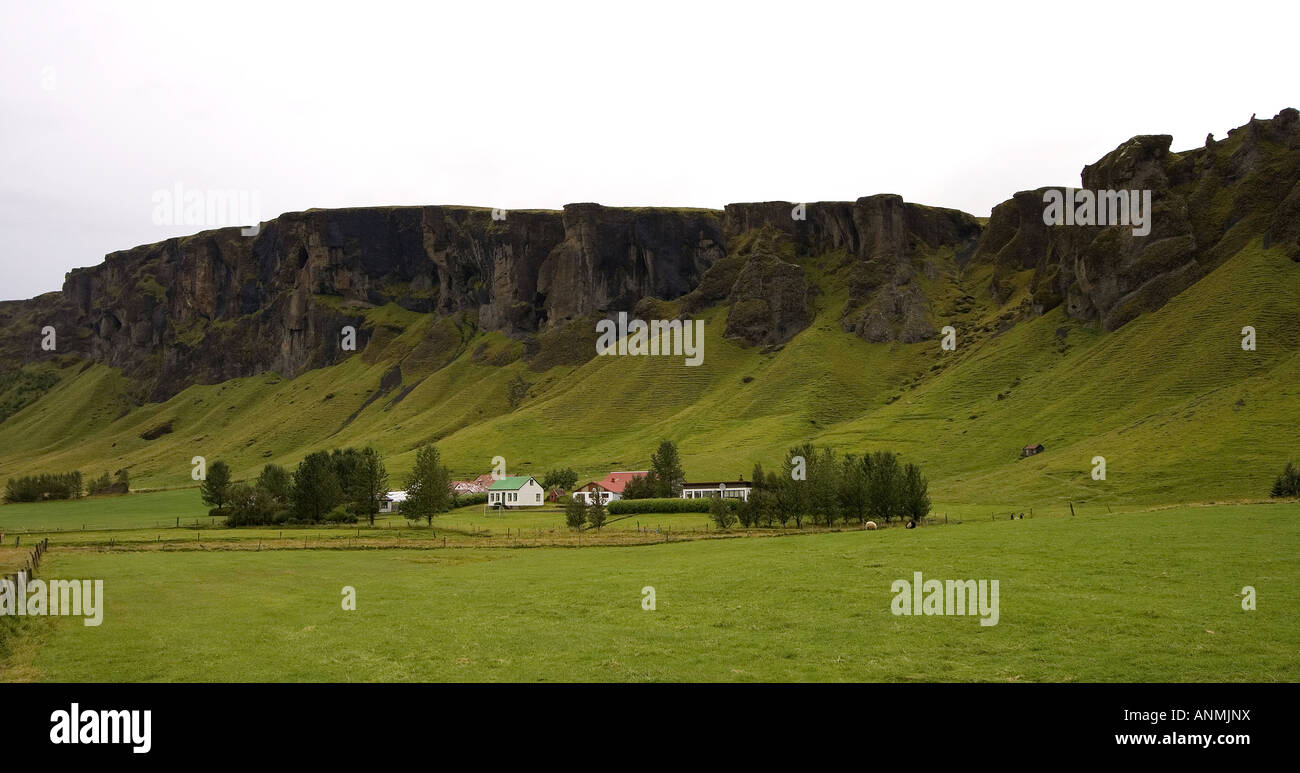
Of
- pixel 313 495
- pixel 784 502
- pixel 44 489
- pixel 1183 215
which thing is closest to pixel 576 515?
pixel 784 502

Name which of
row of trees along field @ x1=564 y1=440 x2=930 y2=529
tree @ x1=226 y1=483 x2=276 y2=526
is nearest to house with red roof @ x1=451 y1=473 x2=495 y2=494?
tree @ x1=226 y1=483 x2=276 y2=526

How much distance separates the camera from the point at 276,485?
10875cm

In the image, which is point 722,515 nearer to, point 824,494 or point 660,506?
point 824,494

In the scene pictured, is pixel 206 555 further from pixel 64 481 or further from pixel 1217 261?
pixel 1217 261

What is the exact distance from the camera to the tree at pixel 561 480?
5413 inches

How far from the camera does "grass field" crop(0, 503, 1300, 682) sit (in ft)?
78.1

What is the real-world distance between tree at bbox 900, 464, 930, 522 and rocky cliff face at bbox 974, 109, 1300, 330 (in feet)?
317

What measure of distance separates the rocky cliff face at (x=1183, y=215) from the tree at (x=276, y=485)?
133836 millimetres

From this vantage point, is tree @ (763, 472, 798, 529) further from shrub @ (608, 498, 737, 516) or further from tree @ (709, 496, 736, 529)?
shrub @ (608, 498, 737, 516)

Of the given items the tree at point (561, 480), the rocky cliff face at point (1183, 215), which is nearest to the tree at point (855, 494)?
the tree at point (561, 480)

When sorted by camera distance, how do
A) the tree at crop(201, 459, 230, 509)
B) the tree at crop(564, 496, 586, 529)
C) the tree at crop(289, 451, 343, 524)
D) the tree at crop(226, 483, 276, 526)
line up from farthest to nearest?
the tree at crop(201, 459, 230, 509)
the tree at crop(289, 451, 343, 524)
the tree at crop(226, 483, 276, 526)
the tree at crop(564, 496, 586, 529)

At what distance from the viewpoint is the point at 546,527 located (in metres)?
87.4
